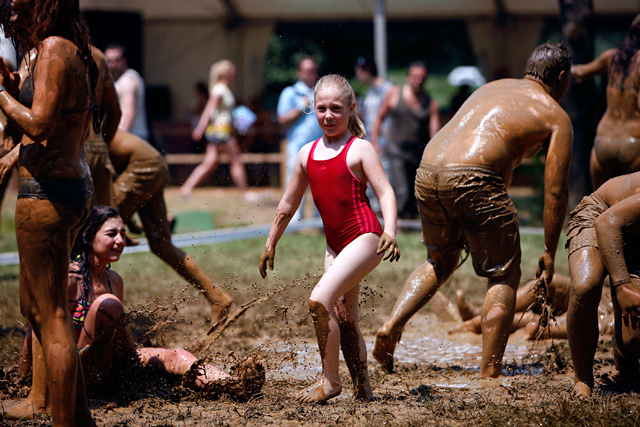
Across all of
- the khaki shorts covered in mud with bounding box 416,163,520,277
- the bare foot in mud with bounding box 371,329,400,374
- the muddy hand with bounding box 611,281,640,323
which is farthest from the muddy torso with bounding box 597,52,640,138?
the bare foot in mud with bounding box 371,329,400,374

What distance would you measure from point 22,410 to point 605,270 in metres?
2.90

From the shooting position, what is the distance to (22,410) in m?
3.62

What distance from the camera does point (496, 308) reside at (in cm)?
427

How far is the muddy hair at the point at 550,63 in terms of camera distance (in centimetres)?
450

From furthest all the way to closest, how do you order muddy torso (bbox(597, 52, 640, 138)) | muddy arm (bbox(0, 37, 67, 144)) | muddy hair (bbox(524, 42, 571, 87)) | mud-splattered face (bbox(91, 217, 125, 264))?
1. muddy torso (bbox(597, 52, 640, 138))
2. muddy hair (bbox(524, 42, 571, 87))
3. mud-splattered face (bbox(91, 217, 125, 264))
4. muddy arm (bbox(0, 37, 67, 144))

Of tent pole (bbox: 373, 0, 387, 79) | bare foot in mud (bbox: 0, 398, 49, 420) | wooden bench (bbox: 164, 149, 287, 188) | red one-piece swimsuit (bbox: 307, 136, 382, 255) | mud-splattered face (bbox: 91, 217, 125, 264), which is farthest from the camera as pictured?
tent pole (bbox: 373, 0, 387, 79)

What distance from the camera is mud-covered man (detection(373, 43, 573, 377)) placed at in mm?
4270

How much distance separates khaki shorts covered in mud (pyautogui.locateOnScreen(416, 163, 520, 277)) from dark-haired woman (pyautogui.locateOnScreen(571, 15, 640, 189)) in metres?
2.11

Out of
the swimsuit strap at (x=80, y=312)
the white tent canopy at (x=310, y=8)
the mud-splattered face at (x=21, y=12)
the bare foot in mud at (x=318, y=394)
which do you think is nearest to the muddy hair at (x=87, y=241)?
the swimsuit strap at (x=80, y=312)

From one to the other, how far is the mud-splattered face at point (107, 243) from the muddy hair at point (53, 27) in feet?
3.43

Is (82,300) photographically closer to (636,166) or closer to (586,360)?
(586,360)

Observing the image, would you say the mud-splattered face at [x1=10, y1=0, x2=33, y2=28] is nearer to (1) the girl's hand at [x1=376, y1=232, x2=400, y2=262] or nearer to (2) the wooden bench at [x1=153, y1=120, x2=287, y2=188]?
(1) the girl's hand at [x1=376, y1=232, x2=400, y2=262]

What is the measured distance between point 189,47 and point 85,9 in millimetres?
2308

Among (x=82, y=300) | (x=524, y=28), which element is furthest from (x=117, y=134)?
(x=524, y=28)
